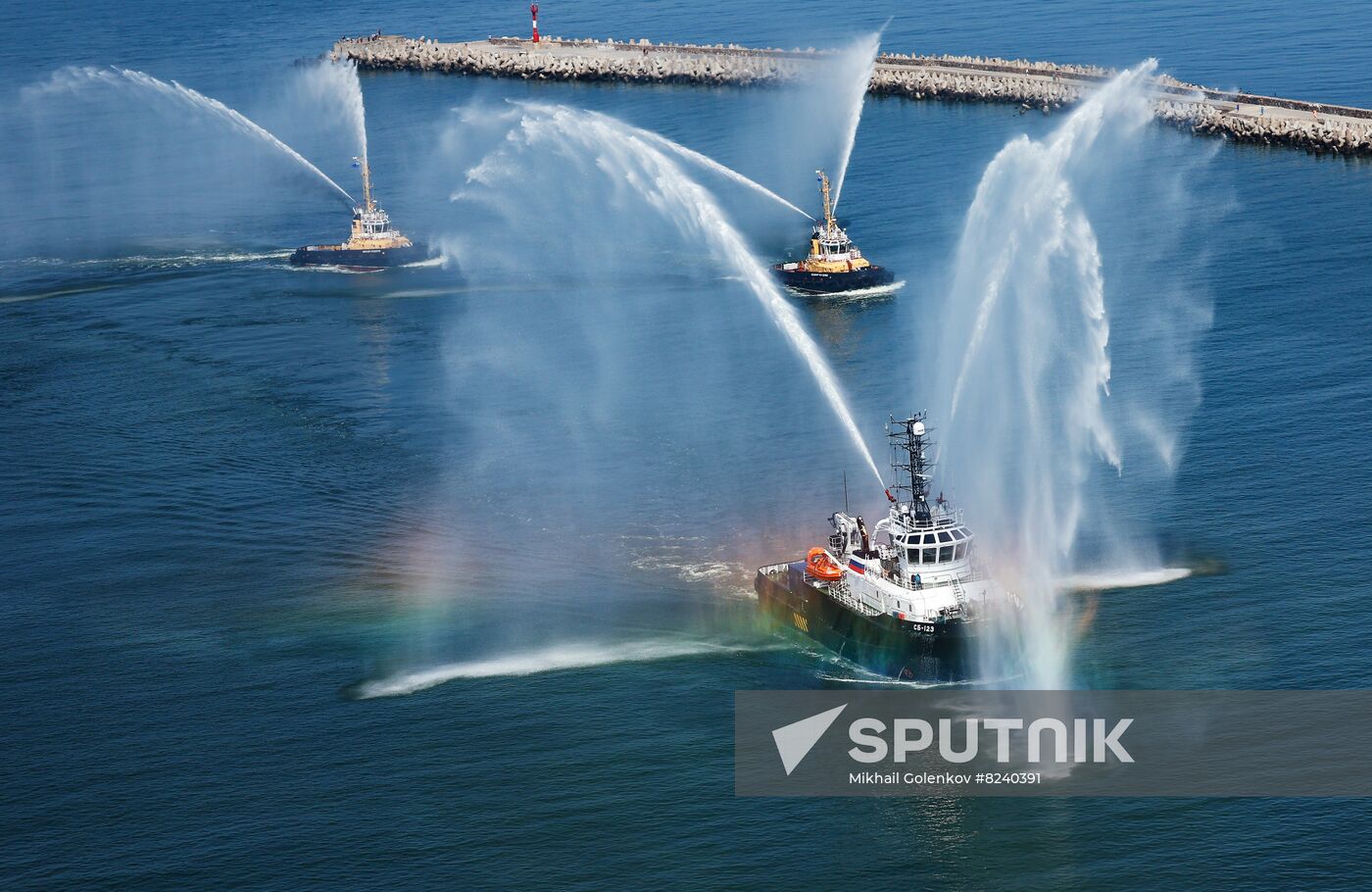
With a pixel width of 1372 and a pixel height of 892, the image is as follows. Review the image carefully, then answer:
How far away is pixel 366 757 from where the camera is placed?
185ft

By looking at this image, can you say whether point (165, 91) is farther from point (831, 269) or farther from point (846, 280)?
point (846, 280)

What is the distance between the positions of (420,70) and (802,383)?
4622 inches

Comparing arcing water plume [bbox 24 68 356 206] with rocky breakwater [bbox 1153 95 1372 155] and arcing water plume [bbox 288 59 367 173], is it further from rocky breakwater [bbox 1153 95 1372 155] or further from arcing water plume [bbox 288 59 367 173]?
rocky breakwater [bbox 1153 95 1372 155]

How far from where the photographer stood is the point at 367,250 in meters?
121

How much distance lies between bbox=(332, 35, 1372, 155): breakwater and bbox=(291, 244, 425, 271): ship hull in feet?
188

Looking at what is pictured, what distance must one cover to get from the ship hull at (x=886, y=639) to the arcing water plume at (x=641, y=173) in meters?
33.3

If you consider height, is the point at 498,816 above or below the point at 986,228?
below

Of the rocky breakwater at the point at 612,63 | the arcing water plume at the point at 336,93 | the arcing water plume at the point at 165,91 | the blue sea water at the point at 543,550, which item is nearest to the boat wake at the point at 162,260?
the blue sea water at the point at 543,550

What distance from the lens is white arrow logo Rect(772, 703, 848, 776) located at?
182ft

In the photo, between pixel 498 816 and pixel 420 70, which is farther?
pixel 420 70

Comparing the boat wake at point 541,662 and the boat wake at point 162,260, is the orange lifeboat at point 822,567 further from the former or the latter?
the boat wake at point 162,260

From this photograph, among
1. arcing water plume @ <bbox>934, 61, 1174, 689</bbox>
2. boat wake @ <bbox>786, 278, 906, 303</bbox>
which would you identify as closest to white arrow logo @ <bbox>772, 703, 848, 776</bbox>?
arcing water plume @ <bbox>934, 61, 1174, 689</bbox>

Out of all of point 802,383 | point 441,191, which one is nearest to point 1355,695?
point 802,383

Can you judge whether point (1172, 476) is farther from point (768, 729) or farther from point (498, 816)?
point (498, 816)
